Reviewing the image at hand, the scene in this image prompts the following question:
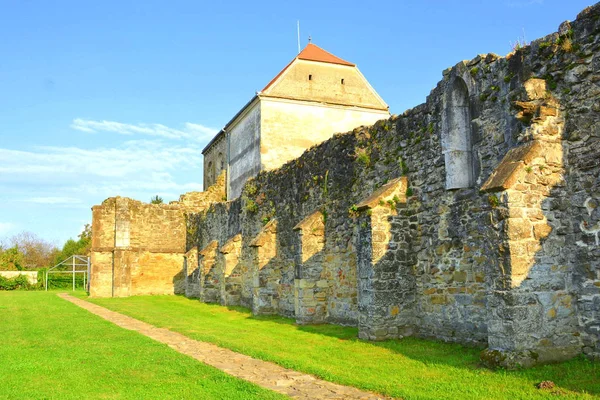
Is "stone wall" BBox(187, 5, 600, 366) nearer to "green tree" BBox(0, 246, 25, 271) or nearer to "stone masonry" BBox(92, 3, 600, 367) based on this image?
"stone masonry" BBox(92, 3, 600, 367)

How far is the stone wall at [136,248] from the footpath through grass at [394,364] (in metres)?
14.9

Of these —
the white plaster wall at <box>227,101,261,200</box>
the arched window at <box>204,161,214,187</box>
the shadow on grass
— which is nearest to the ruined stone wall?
the arched window at <box>204,161,214,187</box>

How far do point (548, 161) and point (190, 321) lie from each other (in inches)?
434

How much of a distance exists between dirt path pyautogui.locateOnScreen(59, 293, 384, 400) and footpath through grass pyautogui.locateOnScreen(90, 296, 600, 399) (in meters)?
0.21

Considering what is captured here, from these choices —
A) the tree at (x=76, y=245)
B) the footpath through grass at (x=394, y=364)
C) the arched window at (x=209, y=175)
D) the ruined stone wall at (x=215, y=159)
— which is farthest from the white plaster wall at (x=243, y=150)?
the tree at (x=76, y=245)

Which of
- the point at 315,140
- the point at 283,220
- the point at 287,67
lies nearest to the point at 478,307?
the point at 283,220

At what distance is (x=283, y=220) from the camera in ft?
54.6

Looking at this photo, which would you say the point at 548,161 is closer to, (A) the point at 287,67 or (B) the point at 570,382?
(B) the point at 570,382

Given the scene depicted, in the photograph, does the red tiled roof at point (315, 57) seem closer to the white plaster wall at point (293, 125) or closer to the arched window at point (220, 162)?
the white plaster wall at point (293, 125)

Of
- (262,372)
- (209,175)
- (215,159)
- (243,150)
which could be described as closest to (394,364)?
(262,372)

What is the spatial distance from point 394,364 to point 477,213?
9.45 feet

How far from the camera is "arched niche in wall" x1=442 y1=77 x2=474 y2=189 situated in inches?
371

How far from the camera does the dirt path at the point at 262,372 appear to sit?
6564mm

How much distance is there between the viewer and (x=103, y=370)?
321 inches
